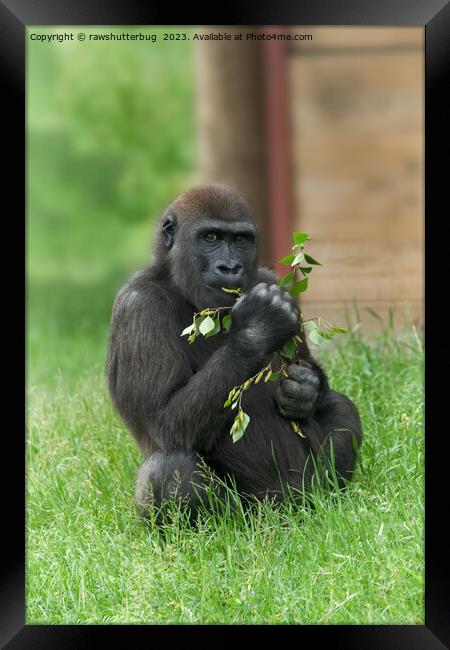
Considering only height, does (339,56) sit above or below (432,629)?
above

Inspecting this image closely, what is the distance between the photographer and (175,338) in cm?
452

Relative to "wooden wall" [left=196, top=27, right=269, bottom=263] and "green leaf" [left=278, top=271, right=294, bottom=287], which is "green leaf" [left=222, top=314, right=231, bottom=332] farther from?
"wooden wall" [left=196, top=27, right=269, bottom=263]

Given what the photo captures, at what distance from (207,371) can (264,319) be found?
0.36 meters

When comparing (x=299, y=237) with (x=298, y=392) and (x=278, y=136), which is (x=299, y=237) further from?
(x=278, y=136)

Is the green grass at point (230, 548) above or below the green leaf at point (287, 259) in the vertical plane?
below

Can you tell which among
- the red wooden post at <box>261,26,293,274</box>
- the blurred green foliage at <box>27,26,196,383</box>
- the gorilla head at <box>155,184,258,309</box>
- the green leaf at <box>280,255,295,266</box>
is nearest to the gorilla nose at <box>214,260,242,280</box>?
the gorilla head at <box>155,184,258,309</box>

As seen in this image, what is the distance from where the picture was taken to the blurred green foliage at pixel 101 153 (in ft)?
47.1

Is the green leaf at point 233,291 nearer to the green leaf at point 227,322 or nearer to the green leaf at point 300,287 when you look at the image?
the green leaf at point 227,322

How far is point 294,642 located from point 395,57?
270 inches

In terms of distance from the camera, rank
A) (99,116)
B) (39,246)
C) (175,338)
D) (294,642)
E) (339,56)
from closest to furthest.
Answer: (294,642), (175,338), (339,56), (99,116), (39,246)

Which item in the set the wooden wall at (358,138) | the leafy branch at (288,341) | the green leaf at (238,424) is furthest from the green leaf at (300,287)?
the wooden wall at (358,138)

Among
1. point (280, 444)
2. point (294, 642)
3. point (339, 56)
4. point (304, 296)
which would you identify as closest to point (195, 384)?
point (280, 444)

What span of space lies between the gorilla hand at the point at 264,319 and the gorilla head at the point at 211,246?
264mm

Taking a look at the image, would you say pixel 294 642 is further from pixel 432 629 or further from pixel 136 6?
pixel 136 6
